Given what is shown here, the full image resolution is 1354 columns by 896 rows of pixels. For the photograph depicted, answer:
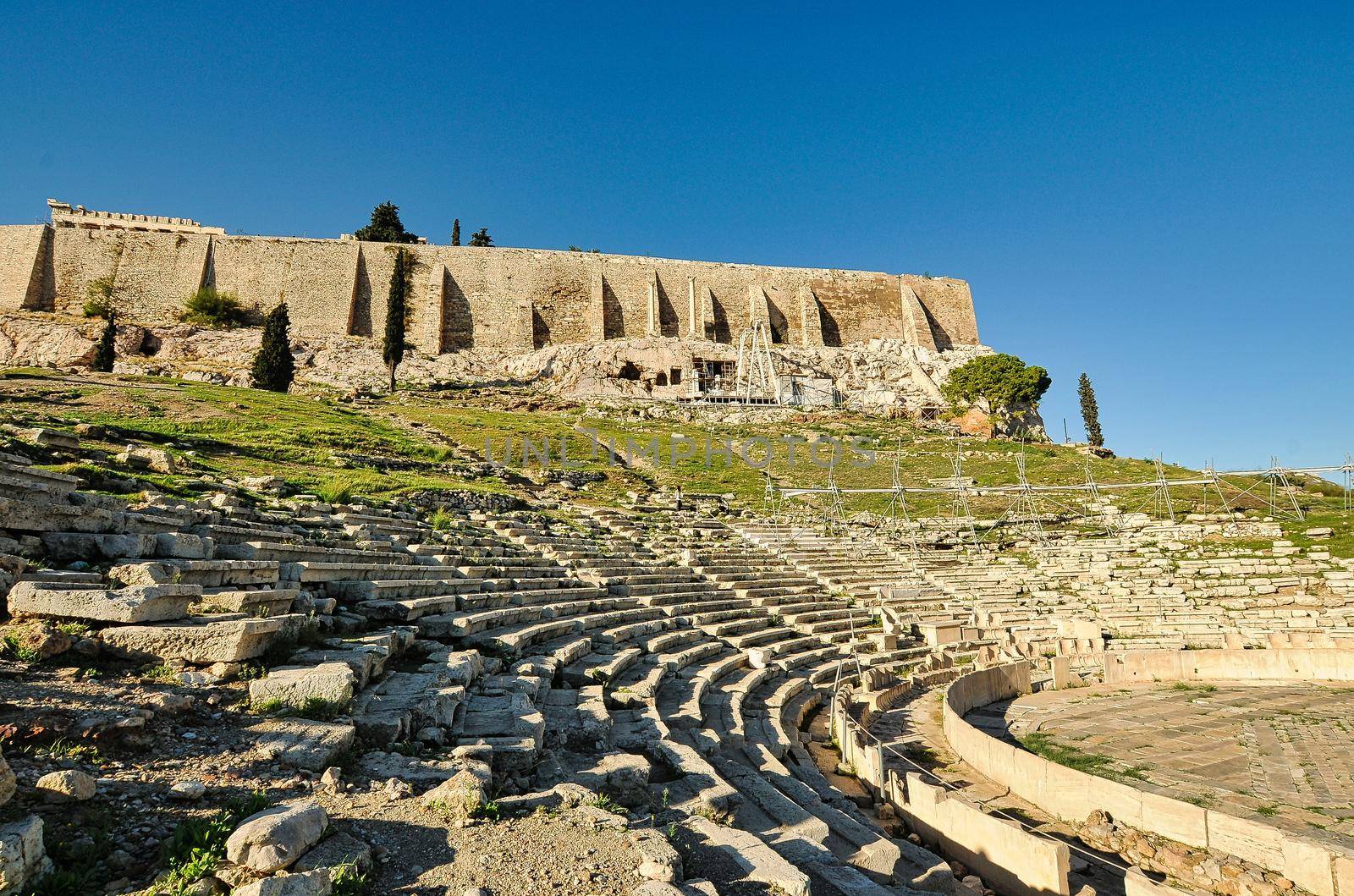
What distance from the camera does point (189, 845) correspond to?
116 inches

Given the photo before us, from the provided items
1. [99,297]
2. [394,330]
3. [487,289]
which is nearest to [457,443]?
[394,330]

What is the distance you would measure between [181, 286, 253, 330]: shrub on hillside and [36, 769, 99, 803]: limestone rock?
2061 inches

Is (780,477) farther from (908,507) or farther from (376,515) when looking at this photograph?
(376,515)

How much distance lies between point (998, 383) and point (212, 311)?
176 ft

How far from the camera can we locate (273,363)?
120 ft

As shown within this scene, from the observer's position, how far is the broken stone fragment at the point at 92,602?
4684 millimetres

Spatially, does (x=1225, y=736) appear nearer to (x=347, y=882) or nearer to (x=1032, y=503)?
(x=347, y=882)

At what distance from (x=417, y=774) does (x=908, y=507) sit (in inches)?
1015

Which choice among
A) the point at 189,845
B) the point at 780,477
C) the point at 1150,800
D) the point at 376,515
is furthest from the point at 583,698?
the point at 780,477

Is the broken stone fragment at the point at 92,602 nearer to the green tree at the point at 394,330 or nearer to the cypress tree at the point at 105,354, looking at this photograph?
the cypress tree at the point at 105,354

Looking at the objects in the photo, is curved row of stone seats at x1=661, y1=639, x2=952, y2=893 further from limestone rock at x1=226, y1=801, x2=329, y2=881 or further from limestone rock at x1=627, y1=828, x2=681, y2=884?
limestone rock at x1=226, y1=801, x2=329, y2=881

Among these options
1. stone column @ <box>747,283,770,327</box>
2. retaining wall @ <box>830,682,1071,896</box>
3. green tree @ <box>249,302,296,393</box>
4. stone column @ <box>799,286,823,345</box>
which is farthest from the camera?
stone column @ <box>799,286,823,345</box>

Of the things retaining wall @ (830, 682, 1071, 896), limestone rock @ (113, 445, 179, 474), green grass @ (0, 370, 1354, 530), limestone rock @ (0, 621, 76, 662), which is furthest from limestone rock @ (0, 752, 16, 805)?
limestone rock @ (113, 445, 179, 474)

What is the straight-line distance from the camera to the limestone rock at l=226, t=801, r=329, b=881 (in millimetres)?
2787
